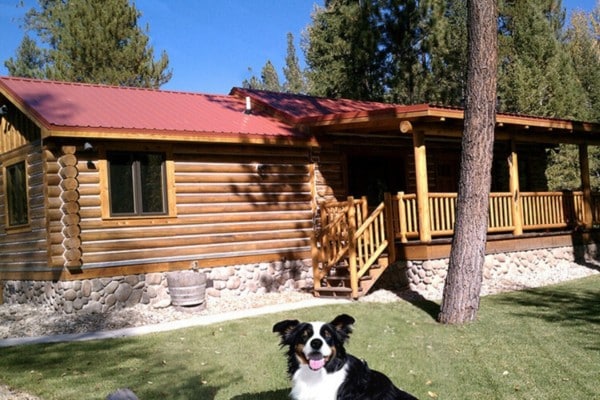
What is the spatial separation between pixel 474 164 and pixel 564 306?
3103 mm

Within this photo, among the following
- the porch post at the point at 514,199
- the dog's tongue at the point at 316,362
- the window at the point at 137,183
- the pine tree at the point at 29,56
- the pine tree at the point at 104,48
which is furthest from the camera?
the pine tree at the point at 29,56

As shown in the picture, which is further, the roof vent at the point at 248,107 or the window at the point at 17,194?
the roof vent at the point at 248,107

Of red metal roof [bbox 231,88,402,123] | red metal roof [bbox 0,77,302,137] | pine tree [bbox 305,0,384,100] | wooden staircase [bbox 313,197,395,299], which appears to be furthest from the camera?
pine tree [bbox 305,0,384,100]

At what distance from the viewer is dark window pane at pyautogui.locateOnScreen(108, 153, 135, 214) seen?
11.4 meters

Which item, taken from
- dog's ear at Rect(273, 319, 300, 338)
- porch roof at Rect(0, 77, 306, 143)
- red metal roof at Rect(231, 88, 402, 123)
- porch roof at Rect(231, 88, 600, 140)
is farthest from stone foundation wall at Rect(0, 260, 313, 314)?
dog's ear at Rect(273, 319, 300, 338)

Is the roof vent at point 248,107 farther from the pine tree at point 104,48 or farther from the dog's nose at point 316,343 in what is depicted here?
the pine tree at point 104,48

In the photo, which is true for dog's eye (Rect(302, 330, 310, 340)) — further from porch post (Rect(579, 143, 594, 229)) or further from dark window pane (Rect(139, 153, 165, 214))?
porch post (Rect(579, 143, 594, 229))

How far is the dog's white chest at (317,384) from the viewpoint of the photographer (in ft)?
13.5

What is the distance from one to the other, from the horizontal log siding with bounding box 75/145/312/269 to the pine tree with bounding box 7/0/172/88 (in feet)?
45.0

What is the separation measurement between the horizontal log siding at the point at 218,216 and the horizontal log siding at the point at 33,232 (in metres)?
1.11

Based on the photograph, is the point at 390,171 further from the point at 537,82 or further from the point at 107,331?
the point at 537,82

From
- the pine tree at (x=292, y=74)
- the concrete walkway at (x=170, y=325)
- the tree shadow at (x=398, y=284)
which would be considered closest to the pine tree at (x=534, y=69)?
the tree shadow at (x=398, y=284)

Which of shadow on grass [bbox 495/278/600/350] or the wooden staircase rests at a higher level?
the wooden staircase

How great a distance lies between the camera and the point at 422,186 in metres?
12.1
